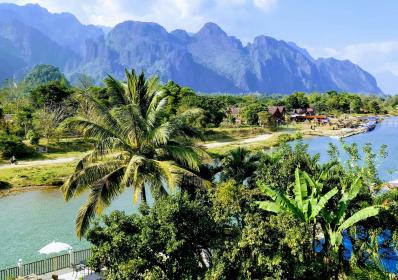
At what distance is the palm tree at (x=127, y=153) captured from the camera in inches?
575

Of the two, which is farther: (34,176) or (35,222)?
(34,176)

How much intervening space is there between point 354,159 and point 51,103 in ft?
→ 194

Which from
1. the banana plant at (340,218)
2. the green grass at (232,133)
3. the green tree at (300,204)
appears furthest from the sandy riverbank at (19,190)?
the green grass at (232,133)

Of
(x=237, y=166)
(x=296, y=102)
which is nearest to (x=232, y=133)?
(x=296, y=102)

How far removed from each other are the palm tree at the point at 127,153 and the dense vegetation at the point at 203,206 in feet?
0.13

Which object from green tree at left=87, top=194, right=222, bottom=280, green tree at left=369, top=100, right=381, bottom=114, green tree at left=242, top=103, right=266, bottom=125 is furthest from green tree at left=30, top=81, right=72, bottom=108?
green tree at left=369, top=100, right=381, bottom=114

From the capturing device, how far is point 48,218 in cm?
3084

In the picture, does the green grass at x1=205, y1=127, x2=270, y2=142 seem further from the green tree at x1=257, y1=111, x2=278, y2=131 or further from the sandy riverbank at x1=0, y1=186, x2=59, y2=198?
the sandy riverbank at x1=0, y1=186, x2=59, y2=198

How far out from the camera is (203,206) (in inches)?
535

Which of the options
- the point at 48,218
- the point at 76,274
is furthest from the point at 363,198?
the point at 48,218

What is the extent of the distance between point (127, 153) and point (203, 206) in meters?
4.18

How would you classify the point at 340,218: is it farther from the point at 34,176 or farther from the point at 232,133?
the point at 232,133

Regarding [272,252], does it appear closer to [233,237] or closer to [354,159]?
[233,237]

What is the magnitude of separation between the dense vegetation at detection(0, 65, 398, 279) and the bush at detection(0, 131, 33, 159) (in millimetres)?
38822
